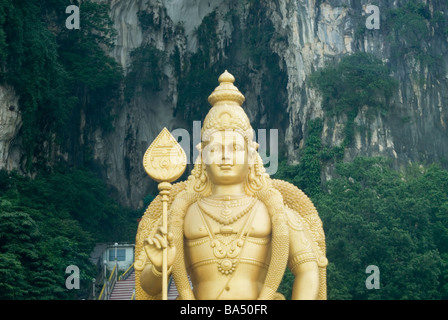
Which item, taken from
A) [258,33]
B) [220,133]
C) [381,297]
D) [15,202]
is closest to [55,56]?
[15,202]

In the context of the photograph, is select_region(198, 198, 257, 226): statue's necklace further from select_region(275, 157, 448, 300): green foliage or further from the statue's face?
select_region(275, 157, 448, 300): green foliage

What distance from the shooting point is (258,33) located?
36.1 metres

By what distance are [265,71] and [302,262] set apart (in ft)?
93.1

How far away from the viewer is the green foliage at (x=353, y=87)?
30.2 meters

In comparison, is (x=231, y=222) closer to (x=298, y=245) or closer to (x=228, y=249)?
(x=228, y=249)

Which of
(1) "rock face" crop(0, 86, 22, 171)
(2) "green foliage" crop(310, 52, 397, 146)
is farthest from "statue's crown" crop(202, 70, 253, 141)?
(2) "green foliage" crop(310, 52, 397, 146)

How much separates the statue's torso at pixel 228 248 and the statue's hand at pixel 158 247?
700mm

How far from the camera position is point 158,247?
7.29 m

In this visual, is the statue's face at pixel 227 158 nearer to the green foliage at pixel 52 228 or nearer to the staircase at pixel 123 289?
the green foliage at pixel 52 228

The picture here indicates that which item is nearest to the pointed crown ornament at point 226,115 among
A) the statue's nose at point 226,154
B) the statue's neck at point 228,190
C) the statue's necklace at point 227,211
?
the statue's nose at point 226,154

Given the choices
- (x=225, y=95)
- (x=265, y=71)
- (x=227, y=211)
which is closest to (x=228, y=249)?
(x=227, y=211)
